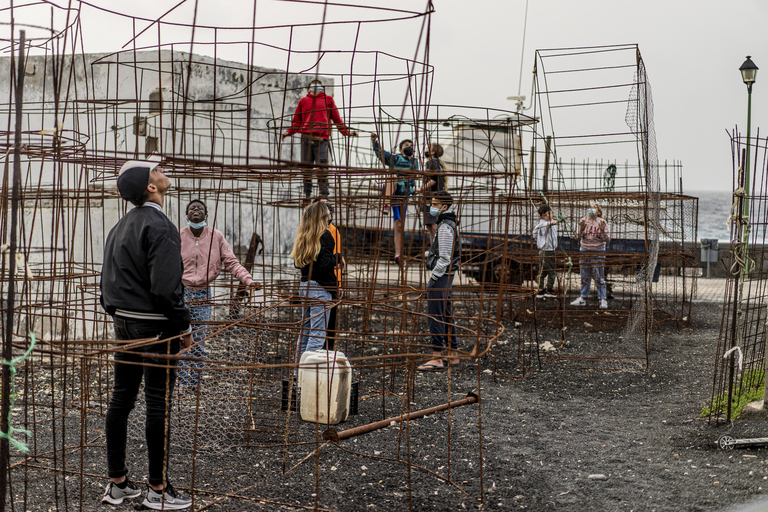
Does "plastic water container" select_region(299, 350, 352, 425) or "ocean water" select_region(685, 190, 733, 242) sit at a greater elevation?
"ocean water" select_region(685, 190, 733, 242)

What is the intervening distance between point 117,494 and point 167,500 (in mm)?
272

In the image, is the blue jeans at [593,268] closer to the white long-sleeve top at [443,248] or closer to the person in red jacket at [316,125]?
the white long-sleeve top at [443,248]

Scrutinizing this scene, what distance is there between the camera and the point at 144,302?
3373 millimetres

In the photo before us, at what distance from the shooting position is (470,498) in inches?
146

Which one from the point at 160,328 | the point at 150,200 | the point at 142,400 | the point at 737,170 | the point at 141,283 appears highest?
the point at 737,170

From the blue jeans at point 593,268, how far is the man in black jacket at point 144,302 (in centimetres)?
565

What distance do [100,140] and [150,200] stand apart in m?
5.89

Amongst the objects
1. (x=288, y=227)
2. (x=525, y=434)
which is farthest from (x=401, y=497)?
(x=288, y=227)

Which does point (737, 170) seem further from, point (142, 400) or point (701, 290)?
point (701, 290)

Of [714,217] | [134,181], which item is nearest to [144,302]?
[134,181]

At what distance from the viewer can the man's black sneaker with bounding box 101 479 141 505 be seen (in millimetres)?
3463

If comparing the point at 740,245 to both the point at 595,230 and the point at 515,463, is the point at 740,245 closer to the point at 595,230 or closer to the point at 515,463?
the point at 515,463

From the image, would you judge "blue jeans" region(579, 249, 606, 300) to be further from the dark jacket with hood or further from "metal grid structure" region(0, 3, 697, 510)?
the dark jacket with hood

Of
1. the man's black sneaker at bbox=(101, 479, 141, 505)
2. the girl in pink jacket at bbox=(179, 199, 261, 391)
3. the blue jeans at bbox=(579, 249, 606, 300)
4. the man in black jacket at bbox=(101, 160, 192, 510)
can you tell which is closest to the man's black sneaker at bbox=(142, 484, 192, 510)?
the man in black jacket at bbox=(101, 160, 192, 510)
